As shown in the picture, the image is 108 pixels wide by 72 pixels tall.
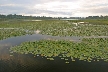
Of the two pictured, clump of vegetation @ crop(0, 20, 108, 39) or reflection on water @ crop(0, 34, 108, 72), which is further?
clump of vegetation @ crop(0, 20, 108, 39)

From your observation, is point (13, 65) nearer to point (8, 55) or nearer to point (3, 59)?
point (3, 59)

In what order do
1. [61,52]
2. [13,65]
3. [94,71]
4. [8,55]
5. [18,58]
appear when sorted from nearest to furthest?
[94,71] → [13,65] → [18,58] → [8,55] → [61,52]

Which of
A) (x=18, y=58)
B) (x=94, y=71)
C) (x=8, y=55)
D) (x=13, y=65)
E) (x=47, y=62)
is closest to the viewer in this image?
(x=94, y=71)

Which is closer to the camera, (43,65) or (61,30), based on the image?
(43,65)

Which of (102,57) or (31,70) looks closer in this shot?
(31,70)

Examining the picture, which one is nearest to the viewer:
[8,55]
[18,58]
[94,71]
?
[94,71]

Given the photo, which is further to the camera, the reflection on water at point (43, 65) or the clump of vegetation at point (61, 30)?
the clump of vegetation at point (61, 30)

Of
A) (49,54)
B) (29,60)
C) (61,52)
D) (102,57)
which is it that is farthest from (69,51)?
(29,60)

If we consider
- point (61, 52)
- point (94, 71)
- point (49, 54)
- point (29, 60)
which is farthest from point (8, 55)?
point (94, 71)

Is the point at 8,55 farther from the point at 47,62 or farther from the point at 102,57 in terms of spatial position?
the point at 102,57
